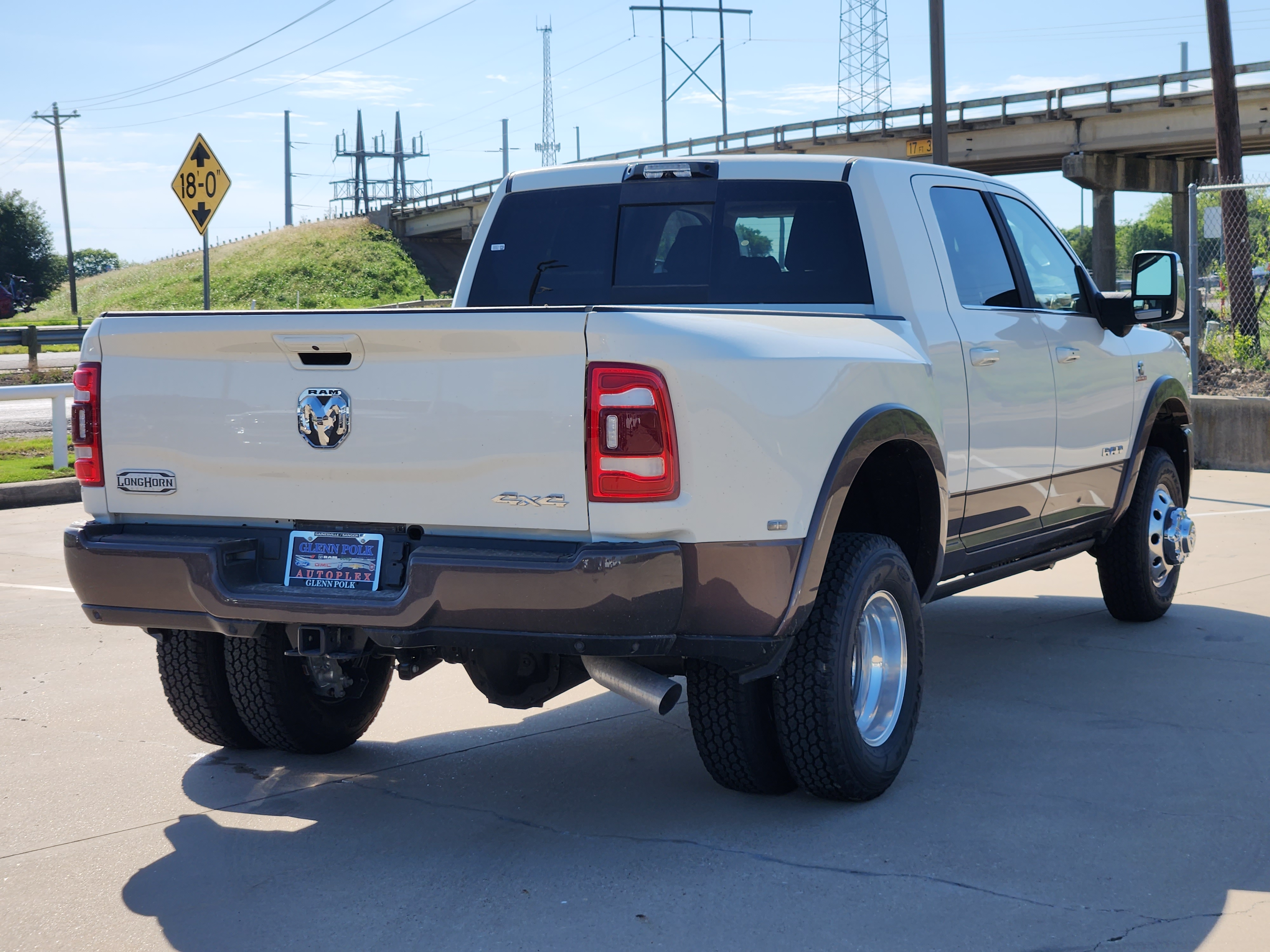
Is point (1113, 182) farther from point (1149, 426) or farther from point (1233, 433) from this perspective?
point (1149, 426)

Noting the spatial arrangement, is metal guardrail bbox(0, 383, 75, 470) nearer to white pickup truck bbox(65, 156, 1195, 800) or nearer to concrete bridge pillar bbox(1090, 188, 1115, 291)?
white pickup truck bbox(65, 156, 1195, 800)

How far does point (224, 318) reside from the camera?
13.3 feet

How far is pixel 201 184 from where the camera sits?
13.1 m

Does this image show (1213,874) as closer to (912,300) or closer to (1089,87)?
(912,300)

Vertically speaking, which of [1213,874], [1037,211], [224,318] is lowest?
[1213,874]

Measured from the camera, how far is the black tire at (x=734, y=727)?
413 centimetres

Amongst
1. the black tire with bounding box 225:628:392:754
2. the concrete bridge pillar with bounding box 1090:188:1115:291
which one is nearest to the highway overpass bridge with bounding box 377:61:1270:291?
the concrete bridge pillar with bounding box 1090:188:1115:291

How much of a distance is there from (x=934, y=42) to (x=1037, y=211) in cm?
1461

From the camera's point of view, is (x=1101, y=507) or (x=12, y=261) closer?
(x=1101, y=507)

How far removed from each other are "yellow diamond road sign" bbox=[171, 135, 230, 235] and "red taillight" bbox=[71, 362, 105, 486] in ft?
30.0

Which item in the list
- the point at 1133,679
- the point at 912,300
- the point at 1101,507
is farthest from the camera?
the point at 1101,507

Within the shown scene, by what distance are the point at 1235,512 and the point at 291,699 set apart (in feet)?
27.0

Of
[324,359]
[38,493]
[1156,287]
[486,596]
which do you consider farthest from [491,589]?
[38,493]

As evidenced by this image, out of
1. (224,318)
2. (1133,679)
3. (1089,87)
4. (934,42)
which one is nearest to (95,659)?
(224,318)
